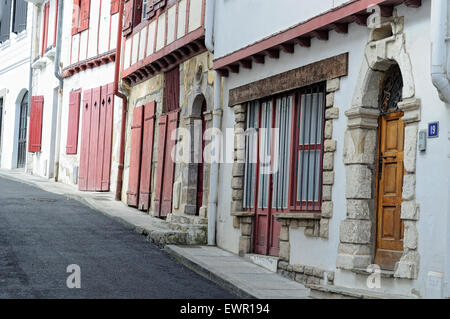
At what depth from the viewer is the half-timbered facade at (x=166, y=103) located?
1481cm

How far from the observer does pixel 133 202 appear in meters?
18.0

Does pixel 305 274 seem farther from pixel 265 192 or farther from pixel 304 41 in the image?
pixel 304 41

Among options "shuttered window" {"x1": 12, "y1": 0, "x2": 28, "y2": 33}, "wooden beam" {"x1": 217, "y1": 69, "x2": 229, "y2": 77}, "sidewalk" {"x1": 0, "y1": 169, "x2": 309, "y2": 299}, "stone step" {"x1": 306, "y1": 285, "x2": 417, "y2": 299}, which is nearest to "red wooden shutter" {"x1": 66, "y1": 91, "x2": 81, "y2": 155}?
"sidewalk" {"x1": 0, "y1": 169, "x2": 309, "y2": 299}

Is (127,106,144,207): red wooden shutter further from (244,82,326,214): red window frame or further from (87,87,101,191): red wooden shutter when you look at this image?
(244,82,326,214): red window frame

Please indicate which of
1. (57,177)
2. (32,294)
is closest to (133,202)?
(57,177)

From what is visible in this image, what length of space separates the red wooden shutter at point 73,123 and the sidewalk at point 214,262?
485cm

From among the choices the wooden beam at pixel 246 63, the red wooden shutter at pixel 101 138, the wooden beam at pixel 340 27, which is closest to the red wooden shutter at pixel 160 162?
the wooden beam at pixel 246 63

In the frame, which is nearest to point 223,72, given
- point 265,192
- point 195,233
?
point 265,192

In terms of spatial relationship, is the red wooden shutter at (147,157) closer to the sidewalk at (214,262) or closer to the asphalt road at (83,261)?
the sidewalk at (214,262)

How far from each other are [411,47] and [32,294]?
4.59 m

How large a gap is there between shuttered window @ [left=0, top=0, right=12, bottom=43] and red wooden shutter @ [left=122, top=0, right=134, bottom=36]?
Answer: 483 inches

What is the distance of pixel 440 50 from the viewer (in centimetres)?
782

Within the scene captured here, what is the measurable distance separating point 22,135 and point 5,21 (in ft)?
16.6

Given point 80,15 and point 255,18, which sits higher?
point 80,15
